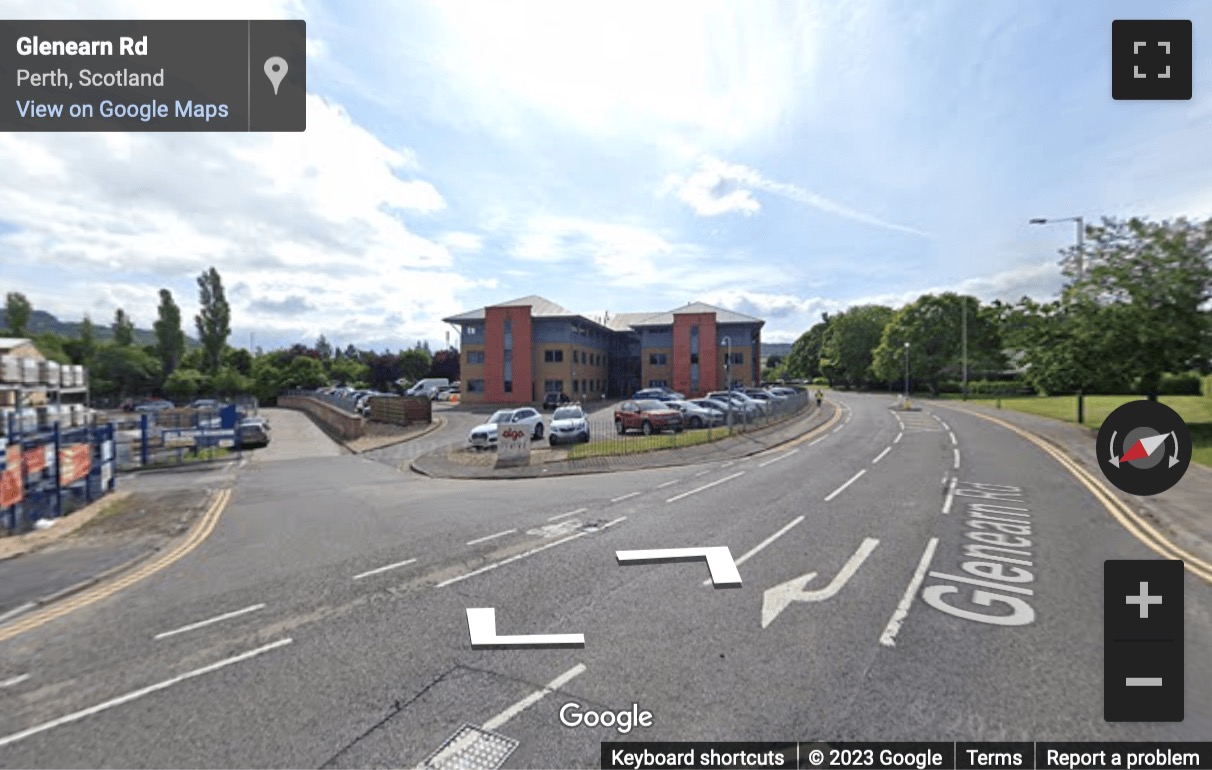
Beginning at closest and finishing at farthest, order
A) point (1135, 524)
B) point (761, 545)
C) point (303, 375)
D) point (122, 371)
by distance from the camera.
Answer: point (761, 545), point (1135, 524), point (122, 371), point (303, 375)

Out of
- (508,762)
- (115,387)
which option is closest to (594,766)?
(508,762)

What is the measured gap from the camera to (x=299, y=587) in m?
7.14

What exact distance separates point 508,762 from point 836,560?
5825mm

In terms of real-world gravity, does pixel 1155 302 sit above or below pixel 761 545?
above

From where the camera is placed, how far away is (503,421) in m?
21.4

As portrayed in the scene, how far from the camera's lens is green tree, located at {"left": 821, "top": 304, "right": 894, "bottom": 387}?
7050 centimetres

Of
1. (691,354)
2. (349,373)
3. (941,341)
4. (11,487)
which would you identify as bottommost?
(11,487)

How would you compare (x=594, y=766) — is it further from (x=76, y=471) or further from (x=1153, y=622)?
(x=76, y=471)

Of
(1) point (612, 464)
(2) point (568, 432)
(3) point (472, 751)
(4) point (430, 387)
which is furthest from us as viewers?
(4) point (430, 387)

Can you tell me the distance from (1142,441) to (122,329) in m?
101

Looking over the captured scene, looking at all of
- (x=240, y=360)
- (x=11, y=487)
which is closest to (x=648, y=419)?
(x=11, y=487)

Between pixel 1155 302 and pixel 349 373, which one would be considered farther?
pixel 349 373

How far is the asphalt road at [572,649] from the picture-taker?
3.93m

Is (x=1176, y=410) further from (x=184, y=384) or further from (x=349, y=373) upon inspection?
(x=349, y=373)
